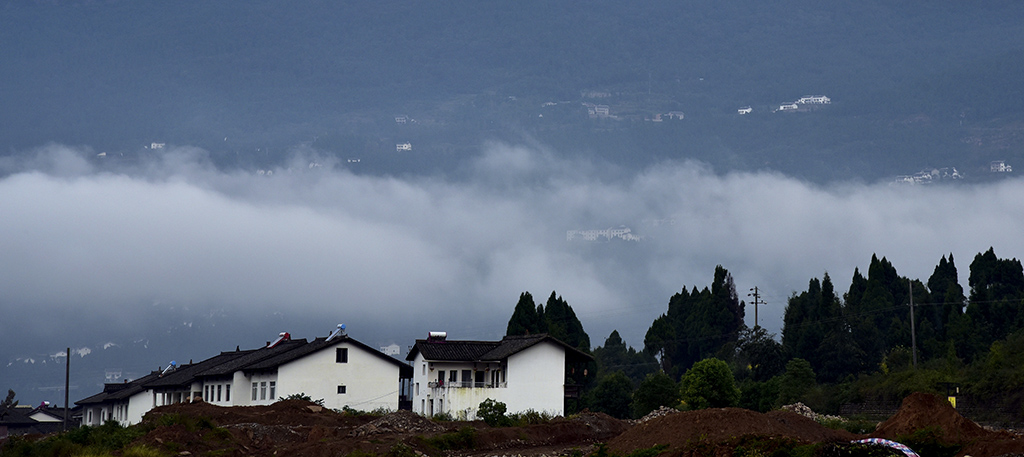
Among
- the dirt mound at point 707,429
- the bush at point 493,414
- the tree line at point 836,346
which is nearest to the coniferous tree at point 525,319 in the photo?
the tree line at point 836,346

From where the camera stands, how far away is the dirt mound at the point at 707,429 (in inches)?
1607

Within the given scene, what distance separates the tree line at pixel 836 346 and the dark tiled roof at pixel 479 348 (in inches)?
347

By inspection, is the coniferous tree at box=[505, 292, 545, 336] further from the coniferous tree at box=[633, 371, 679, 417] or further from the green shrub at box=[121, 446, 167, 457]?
the green shrub at box=[121, 446, 167, 457]

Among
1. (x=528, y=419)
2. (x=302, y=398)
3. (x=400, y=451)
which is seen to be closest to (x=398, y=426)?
(x=400, y=451)

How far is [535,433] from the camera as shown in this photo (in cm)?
5441

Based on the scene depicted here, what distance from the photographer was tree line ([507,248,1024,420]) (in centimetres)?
6819

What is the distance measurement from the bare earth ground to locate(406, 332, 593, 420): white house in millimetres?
8356

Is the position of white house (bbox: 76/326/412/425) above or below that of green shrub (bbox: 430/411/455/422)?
above

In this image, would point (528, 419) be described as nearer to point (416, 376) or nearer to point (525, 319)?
point (416, 376)

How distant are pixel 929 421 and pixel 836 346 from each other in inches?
2138

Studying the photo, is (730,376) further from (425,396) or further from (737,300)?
(737,300)

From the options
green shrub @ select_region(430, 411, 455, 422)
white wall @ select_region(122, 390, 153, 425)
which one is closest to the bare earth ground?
green shrub @ select_region(430, 411, 455, 422)

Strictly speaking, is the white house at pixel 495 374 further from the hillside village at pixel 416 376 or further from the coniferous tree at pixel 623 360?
the coniferous tree at pixel 623 360

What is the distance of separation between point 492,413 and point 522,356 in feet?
30.7
